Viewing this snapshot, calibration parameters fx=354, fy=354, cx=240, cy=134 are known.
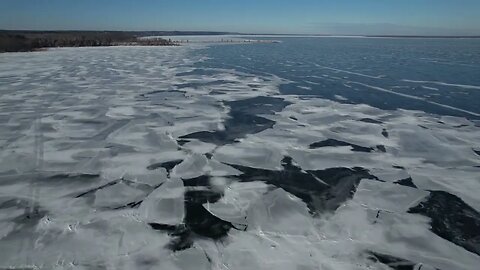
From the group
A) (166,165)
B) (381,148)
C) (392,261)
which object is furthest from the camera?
(381,148)

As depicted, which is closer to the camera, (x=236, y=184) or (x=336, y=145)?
(x=236, y=184)

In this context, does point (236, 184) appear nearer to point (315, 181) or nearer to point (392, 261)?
point (315, 181)

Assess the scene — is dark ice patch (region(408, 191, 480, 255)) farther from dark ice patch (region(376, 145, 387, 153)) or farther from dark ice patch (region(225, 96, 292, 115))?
dark ice patch (region(225, 96, 292, 115))

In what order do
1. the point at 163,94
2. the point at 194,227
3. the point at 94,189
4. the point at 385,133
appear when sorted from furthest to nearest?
the point at 163,94
the point at 385,133
the point at 94,189
the point at 194,227

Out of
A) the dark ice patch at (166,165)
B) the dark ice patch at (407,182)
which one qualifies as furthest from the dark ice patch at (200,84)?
the dark ice patch at (407,182)

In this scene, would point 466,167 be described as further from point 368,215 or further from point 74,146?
point 74,146

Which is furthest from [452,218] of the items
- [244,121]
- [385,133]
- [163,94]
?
[163,94]
